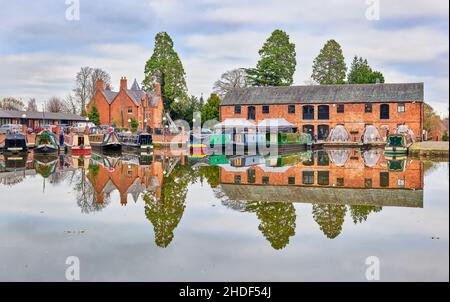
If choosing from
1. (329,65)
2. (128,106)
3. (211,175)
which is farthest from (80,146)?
(329,65)

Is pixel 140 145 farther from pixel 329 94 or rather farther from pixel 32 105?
pixel 32 105

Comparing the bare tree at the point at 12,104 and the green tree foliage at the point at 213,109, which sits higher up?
the bare tree at the point at 12,104

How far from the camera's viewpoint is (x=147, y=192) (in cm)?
1508

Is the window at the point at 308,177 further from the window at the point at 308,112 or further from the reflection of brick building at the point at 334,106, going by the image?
the window at the point at 308,112

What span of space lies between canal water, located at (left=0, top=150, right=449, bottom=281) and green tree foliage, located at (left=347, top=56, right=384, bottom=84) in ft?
146

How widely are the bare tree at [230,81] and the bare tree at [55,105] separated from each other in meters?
31.5

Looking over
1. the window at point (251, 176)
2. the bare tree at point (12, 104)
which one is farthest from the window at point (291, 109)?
the bare tree at point (12, 104)

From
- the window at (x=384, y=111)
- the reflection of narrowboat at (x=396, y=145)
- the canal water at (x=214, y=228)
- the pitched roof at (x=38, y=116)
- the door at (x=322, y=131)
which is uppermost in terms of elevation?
the pitched roof at (x=38, y=116)

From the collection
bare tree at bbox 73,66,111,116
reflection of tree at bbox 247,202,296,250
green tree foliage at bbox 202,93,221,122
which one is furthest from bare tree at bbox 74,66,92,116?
reflection of tree at bbox 247,202,296,250

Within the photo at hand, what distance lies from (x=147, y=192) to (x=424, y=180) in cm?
999

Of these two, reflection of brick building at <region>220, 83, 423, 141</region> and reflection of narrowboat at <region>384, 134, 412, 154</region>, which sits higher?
reflection of brick building at <region>220, 83, 423, 141</region>

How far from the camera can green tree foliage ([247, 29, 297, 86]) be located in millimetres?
59969

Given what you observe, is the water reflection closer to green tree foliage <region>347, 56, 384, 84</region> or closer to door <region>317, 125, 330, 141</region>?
door <region>317, 125, 330, 141</region>

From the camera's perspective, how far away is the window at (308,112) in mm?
52219
